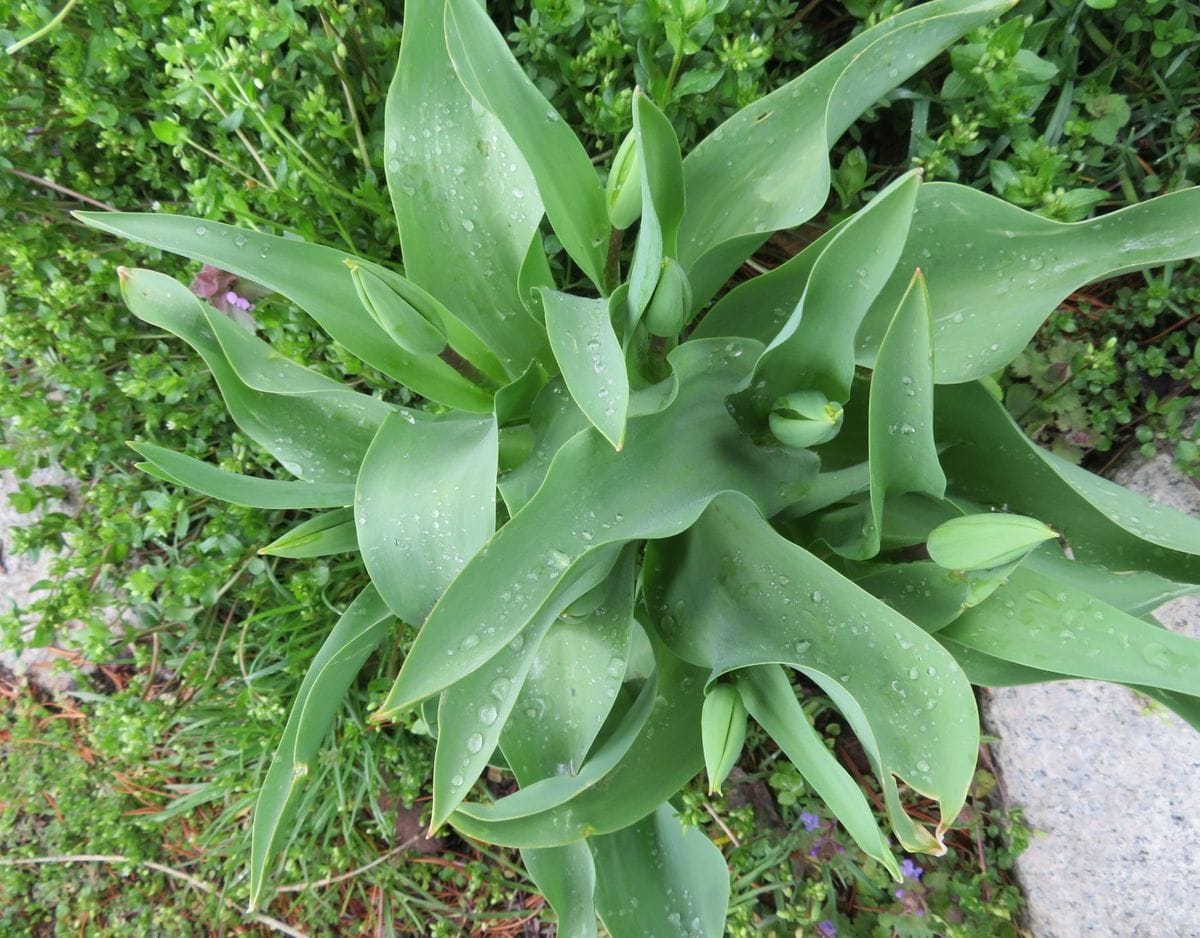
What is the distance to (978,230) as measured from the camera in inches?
30.9

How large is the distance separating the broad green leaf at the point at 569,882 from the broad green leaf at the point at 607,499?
0.40m

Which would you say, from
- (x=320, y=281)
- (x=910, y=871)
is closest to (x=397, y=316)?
(x=320, y=281)

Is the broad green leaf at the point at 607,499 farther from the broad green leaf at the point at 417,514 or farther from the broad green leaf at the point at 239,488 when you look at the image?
the broad green leaf at the point at 239,488

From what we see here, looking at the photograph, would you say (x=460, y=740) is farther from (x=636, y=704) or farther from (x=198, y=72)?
(x=198, y=72)

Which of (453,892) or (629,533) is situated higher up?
(629,533)

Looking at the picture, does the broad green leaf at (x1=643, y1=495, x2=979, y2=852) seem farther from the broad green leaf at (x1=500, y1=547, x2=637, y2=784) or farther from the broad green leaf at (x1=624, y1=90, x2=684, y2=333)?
the broad green leaf at (x1=624, y1=90, x2=684, y2=333)

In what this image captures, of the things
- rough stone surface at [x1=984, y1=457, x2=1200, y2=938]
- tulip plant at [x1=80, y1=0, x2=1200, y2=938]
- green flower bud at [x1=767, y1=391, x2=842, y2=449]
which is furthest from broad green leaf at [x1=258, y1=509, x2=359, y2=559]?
rough stone surface at [x1=984, y1=457, x2=1200, y2=938]

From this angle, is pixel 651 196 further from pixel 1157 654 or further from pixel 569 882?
pixel 569 882

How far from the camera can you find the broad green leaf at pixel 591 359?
627 millimetres

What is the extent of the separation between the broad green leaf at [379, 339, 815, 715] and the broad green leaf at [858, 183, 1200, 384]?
0.54 feet

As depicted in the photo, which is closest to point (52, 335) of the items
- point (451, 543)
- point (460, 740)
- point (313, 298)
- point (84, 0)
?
point (84, 0)

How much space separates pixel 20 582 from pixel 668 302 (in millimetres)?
1835

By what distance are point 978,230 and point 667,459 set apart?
0.39 m

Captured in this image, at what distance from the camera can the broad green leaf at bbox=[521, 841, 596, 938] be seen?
2.96ft
